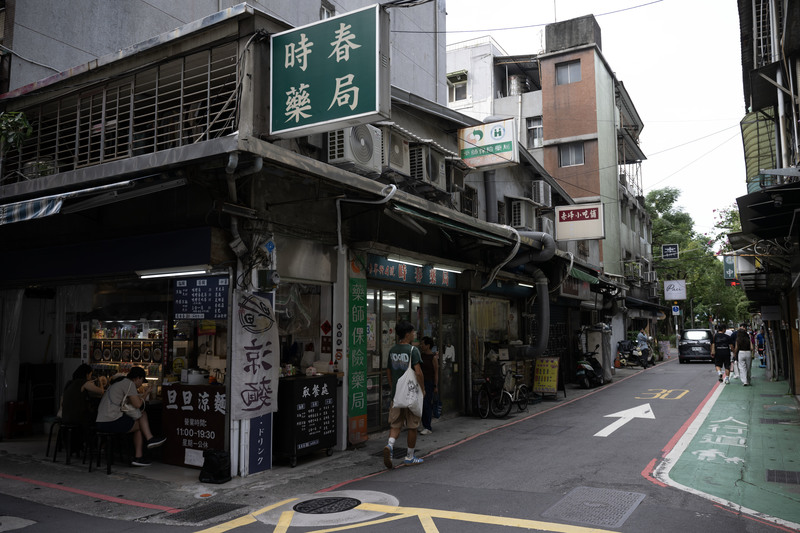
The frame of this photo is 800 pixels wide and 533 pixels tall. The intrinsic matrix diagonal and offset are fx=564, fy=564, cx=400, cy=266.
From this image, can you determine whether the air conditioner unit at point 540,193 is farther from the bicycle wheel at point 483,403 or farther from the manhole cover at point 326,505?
the manhole cover at point 326,505

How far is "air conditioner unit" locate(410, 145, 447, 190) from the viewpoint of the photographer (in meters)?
11.8

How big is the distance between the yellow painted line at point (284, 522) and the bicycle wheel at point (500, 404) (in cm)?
734

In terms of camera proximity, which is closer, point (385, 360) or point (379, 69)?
point (379, 69)

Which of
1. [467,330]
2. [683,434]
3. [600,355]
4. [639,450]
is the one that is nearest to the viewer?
[639,450]

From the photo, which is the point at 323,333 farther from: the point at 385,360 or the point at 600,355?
the point at 600,355

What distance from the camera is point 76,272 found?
9195 mm

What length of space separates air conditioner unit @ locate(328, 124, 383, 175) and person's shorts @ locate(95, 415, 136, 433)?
4.95m

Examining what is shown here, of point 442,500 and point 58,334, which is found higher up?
point 58,334

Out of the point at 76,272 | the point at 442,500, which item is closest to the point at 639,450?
the point at 442,500

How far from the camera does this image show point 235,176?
7.04 m

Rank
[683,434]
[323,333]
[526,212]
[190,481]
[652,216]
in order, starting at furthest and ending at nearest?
[652,216]
[526,212]
[683,434]
[323,333]
[190,481]

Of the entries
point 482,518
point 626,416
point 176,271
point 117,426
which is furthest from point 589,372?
point 117,426

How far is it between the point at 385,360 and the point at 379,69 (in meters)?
6.18

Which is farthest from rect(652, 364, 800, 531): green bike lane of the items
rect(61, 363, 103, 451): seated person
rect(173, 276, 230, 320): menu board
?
rect(61, 363, 103, 451): seated person
